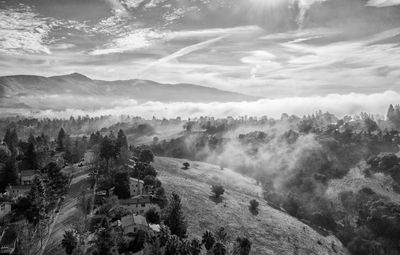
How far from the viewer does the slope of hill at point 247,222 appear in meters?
96.5

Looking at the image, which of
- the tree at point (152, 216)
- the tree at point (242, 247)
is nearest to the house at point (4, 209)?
the tree at point (152, 216)

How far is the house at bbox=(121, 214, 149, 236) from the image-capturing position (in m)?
70.1

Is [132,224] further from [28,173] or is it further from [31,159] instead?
[31,159]

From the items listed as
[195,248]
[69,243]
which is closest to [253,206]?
[195,248]

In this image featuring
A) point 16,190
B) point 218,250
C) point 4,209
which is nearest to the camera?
point 218,250

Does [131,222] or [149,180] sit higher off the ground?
[131,222]

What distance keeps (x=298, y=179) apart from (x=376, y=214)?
4410 cm

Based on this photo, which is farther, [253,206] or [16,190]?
[253,206]

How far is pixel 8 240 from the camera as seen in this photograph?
70625mm

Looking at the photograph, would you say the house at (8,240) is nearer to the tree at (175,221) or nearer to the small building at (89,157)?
the tree at (175,221)

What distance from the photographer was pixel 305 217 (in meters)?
133

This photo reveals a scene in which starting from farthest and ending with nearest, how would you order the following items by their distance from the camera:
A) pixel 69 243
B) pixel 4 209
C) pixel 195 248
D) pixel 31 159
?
pixel 31 159, pixel 4 209, pixel 195 248, pixel 69 243

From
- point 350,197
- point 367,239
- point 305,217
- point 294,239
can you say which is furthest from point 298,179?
point 294,239

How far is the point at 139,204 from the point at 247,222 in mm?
33864
